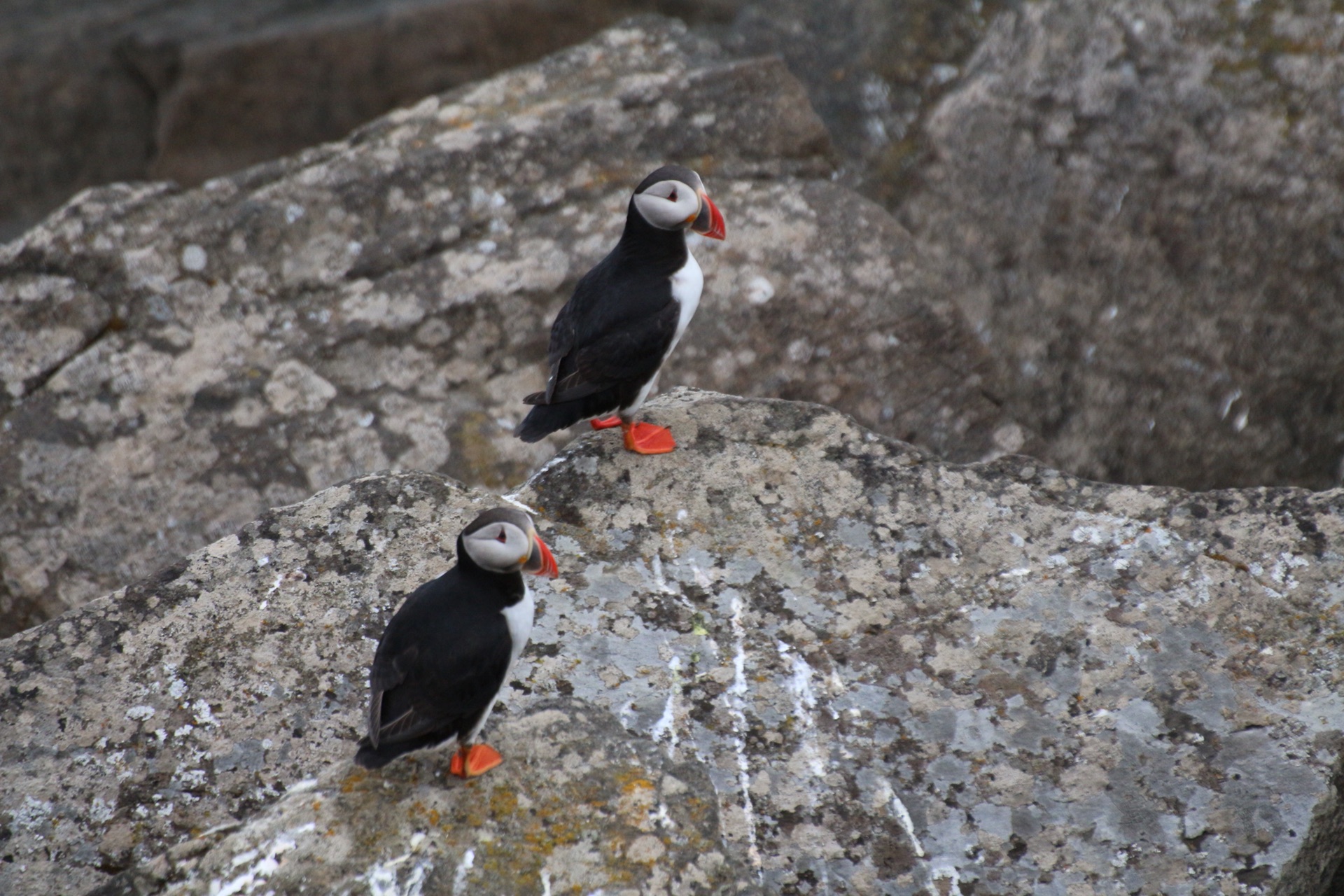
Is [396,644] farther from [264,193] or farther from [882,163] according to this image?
[882,163]

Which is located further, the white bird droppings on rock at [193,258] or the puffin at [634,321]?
the white bird droppings on rock at [193,258]

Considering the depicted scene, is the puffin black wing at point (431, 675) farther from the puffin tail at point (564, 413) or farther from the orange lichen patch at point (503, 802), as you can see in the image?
the puffin tail at point (564, 413)

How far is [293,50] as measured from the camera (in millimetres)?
7715

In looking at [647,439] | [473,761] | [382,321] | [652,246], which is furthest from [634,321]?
[382,321]

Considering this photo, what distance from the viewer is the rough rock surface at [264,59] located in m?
7.70

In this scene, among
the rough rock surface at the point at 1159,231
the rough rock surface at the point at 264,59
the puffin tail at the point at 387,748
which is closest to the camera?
the puffin tail at the point at 387,748

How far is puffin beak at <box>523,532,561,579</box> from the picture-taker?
2.52 metres

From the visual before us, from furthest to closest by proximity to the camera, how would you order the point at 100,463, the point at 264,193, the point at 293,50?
the point at 293,50 → the point at 264,193 → the point at 100,463

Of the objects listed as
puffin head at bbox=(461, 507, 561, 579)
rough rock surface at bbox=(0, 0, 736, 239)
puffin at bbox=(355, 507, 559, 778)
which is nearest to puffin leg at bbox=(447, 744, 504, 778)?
puffin at bbox=(355, 507, 559, 778)

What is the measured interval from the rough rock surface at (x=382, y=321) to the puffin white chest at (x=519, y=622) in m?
1.89

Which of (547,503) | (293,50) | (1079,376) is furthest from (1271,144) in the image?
(293,50)

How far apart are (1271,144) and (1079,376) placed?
113cm

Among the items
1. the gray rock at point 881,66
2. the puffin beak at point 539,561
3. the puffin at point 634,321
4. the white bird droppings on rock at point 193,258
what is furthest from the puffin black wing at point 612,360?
the gray rock at point 881,66

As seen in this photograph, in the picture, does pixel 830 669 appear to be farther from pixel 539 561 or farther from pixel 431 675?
pixel 431 675
